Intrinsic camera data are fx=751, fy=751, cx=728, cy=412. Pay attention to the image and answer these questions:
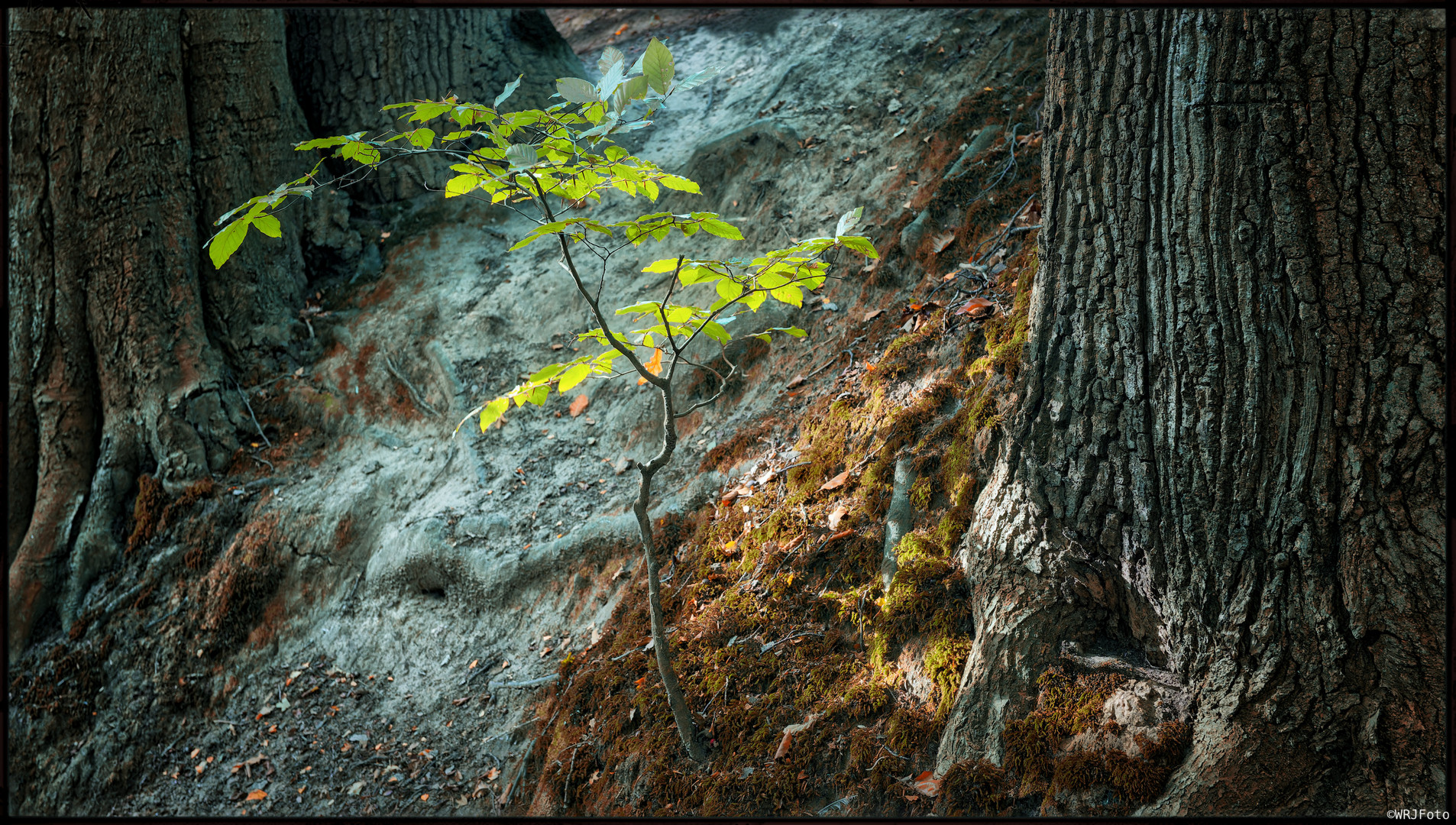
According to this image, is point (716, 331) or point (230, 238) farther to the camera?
point (716, 331)

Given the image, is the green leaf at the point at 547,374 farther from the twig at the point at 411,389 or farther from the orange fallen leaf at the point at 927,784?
the twig at the point at 411,389

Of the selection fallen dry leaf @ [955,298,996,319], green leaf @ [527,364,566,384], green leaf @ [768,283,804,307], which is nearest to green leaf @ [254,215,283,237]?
green leaf @ [527,364,566,384]

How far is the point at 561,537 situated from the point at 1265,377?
3.32 meters

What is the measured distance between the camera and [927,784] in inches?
91.5

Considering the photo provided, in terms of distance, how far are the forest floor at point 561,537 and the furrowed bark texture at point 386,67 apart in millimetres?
673

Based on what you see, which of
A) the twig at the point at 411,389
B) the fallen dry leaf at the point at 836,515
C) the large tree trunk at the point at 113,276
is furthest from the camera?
the twig at the point at 411,389

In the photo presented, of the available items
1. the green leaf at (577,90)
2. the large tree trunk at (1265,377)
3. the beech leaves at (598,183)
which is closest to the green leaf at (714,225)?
the beech leaves at (598,183)

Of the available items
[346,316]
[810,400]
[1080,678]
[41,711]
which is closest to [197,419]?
[346,316]

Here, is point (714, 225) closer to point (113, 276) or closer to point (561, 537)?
point (561, 537)

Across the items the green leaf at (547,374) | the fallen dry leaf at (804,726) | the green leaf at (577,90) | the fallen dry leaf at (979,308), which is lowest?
the fallen dry leaf at (804,726)

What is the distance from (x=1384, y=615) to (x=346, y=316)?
6.27 metres

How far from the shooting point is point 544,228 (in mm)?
2010

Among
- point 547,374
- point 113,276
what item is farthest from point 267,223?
point 113,276

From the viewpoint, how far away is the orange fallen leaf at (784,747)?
8.47 feet
